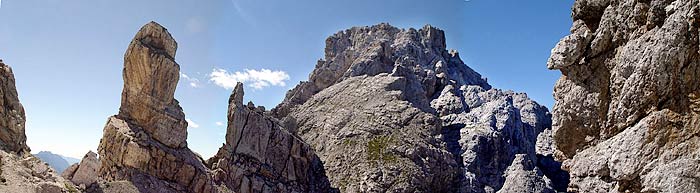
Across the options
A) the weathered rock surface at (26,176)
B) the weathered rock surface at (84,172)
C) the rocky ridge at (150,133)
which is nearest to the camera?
the weathered rock surface at (26,176)

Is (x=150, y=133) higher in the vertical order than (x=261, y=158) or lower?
lower

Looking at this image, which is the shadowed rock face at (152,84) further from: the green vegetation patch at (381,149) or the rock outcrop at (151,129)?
the green vegetation patch at (381,149)

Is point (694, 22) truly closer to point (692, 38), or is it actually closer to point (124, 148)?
point (692, 38)

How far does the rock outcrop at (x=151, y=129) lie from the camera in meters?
64.5

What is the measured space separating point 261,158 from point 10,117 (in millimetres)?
55972

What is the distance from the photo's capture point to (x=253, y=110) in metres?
105

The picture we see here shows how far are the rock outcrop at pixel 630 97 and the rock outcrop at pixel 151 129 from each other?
57.1m

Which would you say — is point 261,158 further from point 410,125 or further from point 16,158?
point 16,158

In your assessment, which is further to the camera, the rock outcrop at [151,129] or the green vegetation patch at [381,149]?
the green vegetation patch at [381,149]

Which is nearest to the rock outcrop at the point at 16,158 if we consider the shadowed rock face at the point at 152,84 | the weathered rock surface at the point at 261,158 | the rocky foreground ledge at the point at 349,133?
the rocky foreground ledge at the point at 349,133

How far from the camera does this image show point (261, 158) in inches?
3814

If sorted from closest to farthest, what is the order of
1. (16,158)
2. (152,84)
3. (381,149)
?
(16,158) → (152,84) → (381,149)

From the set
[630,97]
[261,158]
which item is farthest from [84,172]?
[630,97]

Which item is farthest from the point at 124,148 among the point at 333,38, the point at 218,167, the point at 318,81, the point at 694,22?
the point at 333,38
